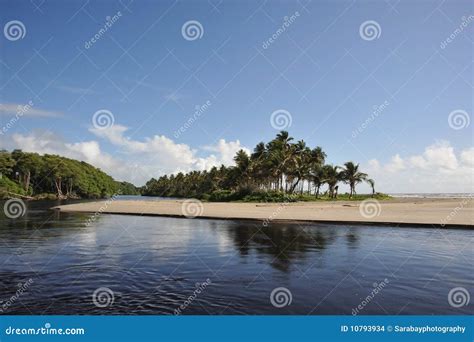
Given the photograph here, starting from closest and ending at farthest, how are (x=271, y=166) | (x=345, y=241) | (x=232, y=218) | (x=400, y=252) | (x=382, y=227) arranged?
(x=400, y=252) → (x=345, y=241) → (x=382, y=227) → (x=232, y=218) → (x=271, y=166)

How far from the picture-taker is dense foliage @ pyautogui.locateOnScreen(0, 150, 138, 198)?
121 meters

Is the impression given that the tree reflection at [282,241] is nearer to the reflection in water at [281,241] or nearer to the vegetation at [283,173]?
the reflection in water at [281,241]

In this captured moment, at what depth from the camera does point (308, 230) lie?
→ 2717cm

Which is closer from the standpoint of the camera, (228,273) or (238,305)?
(238,305)

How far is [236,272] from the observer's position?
13625 mm

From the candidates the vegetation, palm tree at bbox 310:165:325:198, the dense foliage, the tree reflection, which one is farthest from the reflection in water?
the dense foliage

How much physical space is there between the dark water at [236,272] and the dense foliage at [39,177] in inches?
3912

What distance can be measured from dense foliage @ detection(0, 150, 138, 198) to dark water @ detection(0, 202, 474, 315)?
326ft

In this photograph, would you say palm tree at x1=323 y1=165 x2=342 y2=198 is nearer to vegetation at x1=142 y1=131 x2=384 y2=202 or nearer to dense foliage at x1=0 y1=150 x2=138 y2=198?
vegetation at x1=142 y1=131 x2=384 y2=202

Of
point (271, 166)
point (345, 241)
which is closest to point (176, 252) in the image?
point (345, 241)

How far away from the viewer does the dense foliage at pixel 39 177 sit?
121188 millimetres

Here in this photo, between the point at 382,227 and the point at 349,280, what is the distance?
18.3 m
